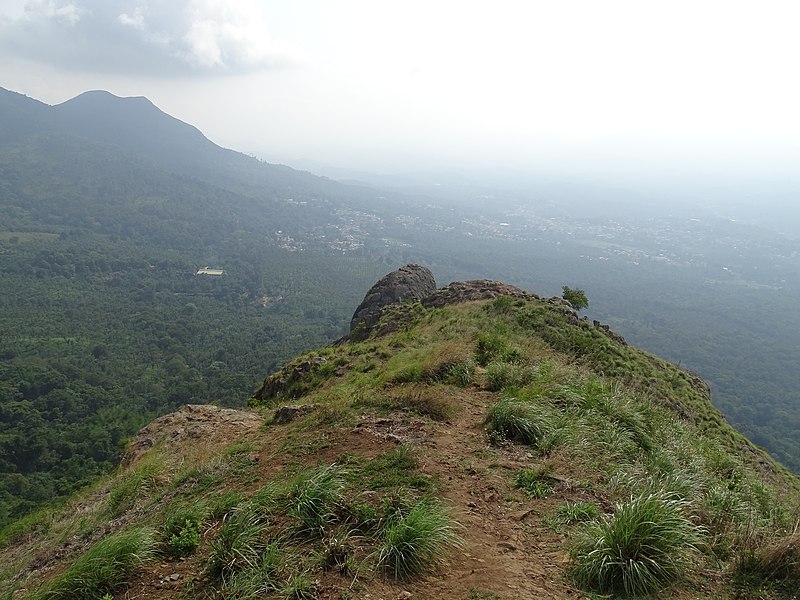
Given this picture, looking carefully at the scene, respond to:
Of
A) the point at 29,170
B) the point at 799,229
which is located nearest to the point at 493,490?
the point at 29,170

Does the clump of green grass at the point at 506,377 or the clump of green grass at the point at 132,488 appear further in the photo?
the clump of green grass at the point at 506,377

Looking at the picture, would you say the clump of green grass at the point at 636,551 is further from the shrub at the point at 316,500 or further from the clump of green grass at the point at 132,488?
the clump of green grass at the point at 132,488

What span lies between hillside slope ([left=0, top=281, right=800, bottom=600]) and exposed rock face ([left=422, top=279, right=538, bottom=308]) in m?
9.93

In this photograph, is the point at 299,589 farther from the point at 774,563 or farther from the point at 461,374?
the point at 461,374

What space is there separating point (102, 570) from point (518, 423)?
460 cm

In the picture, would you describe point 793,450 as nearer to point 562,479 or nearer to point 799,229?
point 562,479

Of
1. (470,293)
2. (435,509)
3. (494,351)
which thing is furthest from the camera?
(470,293)

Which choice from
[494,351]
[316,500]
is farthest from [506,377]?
[316,500]

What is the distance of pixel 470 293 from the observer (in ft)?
65.4

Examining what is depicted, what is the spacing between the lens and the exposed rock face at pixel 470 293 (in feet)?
63.6

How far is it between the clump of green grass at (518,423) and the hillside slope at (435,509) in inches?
0.9

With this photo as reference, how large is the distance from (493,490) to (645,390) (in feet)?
29.7

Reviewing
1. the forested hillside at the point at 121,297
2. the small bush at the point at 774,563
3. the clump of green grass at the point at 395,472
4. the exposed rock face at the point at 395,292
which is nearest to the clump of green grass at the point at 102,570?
the clump of green grass at the point at 395,472

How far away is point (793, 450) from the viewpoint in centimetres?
3853
